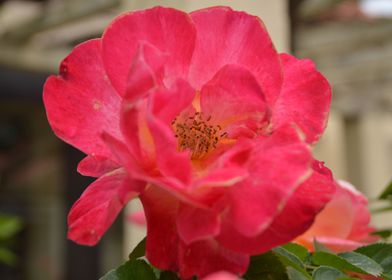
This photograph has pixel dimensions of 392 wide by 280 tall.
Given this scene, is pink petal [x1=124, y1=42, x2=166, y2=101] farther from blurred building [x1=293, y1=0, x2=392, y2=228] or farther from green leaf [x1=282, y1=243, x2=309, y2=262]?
blurred building [x1=293, y1=0, x2=392, y2=228]

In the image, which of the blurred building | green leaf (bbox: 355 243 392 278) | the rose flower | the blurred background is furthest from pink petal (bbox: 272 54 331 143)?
the blurred background

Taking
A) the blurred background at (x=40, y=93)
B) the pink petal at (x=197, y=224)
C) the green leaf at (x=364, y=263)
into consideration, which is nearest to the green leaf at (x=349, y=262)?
the green leaf at (x=364, y=263)

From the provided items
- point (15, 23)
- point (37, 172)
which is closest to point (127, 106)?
point (15, 23)

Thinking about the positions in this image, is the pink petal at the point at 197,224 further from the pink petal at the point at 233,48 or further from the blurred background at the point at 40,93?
the blurred background at the point at 40,93

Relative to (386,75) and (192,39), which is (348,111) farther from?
(192,39)

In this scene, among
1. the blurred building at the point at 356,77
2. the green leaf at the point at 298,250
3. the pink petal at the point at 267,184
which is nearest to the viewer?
the pink petal at the point at 267,184

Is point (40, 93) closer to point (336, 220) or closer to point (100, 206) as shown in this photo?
point (336, 220)
